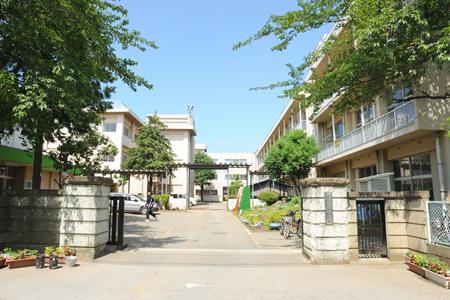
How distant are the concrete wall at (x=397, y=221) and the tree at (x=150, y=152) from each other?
30.0 m

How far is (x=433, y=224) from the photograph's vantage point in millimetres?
8328

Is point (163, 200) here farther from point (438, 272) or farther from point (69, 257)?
point (438, 272)

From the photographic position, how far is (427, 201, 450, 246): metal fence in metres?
7.92

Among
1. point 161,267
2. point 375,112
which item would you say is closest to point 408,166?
point 375,112

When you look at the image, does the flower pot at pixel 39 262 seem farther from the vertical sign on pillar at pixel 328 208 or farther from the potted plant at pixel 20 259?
the vertical sign on pillar at pixel 328 208

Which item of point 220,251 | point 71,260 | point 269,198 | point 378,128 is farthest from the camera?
point 269,198

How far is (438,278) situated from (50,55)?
12.1 m

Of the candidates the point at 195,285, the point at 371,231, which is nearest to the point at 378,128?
the point at 371,231

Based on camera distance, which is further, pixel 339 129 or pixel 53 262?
pixel 339 129

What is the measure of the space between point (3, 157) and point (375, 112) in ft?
67.7

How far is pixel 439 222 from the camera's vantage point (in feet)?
26.7

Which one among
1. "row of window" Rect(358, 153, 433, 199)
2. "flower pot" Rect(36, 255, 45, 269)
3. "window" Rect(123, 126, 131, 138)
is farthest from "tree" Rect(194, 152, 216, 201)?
"flower pot" Rect(36, 255, 45, 269)

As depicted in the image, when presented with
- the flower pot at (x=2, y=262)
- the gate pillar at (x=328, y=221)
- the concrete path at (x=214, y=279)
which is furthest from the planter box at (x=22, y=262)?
the gate pillar at (x=328, y=221)

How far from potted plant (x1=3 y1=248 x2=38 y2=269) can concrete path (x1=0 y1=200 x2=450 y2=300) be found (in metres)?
0.30
